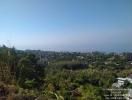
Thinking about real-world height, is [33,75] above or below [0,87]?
below

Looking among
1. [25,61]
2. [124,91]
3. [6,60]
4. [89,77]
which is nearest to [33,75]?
[25,61]

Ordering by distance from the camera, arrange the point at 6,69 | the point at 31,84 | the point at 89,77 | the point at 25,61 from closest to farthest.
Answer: the point at 6,69, the point at 31,84, the point at 25,61, the point at 89,77

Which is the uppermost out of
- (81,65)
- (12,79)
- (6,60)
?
(6,60)

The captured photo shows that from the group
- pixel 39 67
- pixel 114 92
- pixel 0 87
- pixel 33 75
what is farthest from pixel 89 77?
pixel 0 87

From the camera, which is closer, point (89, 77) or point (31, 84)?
point (31, 84)

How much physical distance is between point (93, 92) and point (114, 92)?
1071mm

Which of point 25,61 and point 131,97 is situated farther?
point 25,61

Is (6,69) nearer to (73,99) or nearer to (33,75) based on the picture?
(73,99)

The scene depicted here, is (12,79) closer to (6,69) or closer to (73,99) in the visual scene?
(6,69)

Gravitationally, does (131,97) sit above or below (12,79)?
below

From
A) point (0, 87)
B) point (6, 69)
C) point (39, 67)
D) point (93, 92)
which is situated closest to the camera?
point (6, 69)

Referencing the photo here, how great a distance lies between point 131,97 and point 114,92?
45.0 inches

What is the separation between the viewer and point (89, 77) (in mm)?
26375

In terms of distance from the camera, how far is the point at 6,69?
8.00ft
